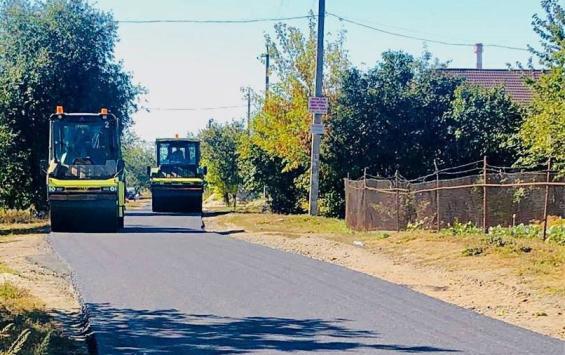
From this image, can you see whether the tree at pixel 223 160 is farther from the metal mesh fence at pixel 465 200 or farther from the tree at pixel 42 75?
the metal mesh fence at pixel 465 200

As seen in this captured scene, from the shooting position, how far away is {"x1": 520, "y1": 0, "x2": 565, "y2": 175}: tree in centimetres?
1877

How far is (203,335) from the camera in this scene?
9.62 m

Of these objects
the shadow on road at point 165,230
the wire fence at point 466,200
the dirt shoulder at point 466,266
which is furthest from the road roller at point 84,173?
the wire fence at point 466,200

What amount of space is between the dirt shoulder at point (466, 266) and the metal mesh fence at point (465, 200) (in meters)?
1.25

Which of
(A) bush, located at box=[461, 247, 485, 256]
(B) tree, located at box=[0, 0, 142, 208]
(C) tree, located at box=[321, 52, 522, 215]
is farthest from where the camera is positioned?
(B) tree, located at box=[0, 0, 142, 208]

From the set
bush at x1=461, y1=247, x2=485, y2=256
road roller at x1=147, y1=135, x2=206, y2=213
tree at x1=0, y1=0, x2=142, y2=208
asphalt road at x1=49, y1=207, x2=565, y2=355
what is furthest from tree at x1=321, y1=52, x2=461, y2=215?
bush at x1=461, y1=247, x2=485, y2=256

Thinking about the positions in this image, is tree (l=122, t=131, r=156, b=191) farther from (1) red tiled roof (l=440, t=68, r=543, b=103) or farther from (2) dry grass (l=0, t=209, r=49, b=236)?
(2) dry grass (l=0, t=209, r=49, b=236)

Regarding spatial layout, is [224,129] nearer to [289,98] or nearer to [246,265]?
[289,98]

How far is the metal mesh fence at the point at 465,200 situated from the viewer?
66.4 feet

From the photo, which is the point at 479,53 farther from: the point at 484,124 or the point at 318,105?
the point at 318,105

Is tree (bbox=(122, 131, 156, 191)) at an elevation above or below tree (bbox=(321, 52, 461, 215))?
below

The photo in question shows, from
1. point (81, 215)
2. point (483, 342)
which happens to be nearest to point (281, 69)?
point (81, 215)

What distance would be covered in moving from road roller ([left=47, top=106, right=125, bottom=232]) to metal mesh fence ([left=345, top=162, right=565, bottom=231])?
752 cm

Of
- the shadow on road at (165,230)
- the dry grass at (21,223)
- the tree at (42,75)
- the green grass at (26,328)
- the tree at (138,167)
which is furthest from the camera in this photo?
the tree at (138,167)
